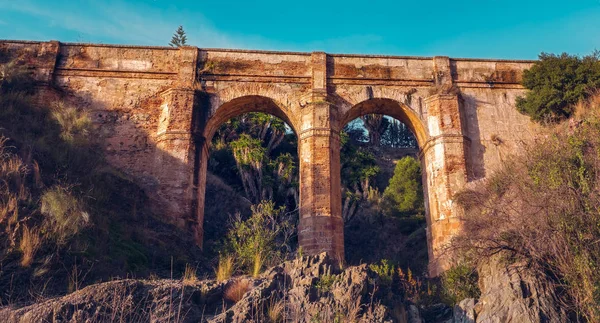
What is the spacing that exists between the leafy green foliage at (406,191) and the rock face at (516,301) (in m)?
13.0

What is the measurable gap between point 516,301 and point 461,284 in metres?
1.65

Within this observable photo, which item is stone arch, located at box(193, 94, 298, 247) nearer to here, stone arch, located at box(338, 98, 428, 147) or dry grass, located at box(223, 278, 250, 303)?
stone arch, located at box(338, 98, 428, 147)

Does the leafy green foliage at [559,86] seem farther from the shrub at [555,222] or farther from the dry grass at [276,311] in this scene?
the dry grass at [276,311]

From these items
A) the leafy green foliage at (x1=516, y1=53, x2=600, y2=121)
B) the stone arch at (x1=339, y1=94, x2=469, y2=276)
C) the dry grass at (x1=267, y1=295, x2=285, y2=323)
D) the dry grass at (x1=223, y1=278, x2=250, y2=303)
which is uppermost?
the leafy green foliage at (x1=516, y1=53, x2=600, y2=121)

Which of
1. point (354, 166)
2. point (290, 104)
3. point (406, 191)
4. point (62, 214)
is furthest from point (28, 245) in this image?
point (354, 166)

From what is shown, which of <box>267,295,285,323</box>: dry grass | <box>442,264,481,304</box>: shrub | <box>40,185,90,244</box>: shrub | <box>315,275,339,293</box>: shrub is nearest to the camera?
<box>267,295,285,323</box>: dry grass

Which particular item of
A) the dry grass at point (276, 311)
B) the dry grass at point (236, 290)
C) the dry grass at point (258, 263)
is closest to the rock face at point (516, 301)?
the dry grass at point (276, 311)

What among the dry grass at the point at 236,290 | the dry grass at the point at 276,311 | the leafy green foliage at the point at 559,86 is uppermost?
the leafy green foliage at the point at 559,86

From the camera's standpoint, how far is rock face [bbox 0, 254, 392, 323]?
568 cm

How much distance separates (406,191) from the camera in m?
21.2

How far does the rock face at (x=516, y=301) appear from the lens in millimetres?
6984

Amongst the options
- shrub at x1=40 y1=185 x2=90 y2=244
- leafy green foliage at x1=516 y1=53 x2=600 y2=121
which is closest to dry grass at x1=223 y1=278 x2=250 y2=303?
shrub at x1=40 y1=185 x2=90 y2=244

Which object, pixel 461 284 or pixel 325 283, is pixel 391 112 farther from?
pixel 325 283

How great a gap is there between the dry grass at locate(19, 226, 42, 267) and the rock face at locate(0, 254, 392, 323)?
1.53m
